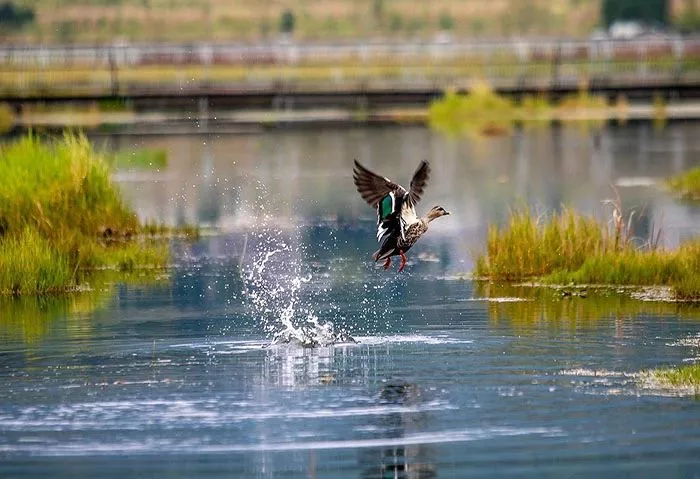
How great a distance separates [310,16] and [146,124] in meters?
80.0

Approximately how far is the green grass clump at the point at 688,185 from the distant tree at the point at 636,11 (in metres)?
114

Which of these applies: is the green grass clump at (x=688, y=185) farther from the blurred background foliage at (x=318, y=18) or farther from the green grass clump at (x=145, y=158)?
the blurred background foliage at (x=318, y=18)

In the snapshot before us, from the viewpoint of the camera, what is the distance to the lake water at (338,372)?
47.9ft

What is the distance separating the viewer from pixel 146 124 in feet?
279

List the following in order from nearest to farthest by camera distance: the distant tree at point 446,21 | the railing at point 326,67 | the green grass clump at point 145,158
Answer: the green grass clump at point 145,158
the railing at point 326,67
the distant tree at point 446,21

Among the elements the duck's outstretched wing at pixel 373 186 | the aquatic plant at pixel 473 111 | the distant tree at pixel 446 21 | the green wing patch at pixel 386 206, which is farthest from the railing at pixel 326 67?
the duck's outstretched wing at pixel 373 186

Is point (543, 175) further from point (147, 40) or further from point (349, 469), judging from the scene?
point (147, 40)

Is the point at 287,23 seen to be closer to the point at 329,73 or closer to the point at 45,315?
the point at 329,73

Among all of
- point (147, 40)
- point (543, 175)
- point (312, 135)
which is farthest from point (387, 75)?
point (147, 40)

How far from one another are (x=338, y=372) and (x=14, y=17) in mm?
136286

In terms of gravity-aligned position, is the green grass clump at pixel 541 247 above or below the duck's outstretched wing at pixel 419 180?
below

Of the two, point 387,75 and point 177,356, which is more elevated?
point 387,75

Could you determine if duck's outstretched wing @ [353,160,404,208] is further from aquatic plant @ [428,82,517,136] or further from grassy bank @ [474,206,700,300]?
aquatic plant @ [428,82,517,136]

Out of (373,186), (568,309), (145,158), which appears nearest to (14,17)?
(145,158)
